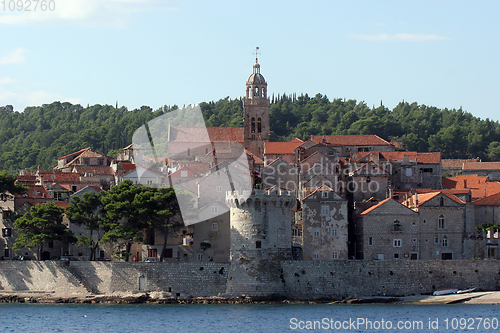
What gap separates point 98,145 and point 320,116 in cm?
4261

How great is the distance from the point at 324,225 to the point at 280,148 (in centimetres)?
2407

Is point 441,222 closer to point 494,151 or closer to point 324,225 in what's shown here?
point 324,225

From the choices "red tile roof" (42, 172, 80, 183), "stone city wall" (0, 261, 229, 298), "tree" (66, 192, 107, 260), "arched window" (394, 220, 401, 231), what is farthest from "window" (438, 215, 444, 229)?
"red tile roof" (42, 172, 80, 183)

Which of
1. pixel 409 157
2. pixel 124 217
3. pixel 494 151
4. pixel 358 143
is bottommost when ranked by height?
pixel 124 217

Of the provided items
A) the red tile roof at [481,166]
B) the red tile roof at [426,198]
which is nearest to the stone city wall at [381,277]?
the red tile roof at [426,198]

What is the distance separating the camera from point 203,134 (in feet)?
312

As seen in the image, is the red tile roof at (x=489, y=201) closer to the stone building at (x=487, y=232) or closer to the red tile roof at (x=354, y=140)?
the stone building at (x=487, y=232)

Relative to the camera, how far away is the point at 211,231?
66125mm

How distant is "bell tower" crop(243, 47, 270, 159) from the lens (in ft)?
309

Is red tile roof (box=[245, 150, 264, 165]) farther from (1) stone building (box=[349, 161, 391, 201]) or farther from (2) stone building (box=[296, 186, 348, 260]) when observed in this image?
(2) stone building (box=[296, 186, 348, 260])

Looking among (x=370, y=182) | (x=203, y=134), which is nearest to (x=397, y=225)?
(x=370, y=182)

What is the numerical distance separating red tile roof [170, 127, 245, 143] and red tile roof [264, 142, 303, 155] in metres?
5.77

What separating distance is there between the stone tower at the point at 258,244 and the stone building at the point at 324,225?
583 cm

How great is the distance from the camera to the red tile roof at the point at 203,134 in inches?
3728
